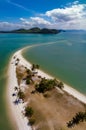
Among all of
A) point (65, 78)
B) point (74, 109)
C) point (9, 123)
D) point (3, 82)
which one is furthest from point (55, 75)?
point (9, 123)

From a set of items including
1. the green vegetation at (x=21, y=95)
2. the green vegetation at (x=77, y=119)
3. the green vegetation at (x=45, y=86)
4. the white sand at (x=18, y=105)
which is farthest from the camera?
the green vegetation at (x=45, y=86)

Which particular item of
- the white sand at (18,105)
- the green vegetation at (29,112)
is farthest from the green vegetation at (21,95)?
the green vegetation at (29,112)

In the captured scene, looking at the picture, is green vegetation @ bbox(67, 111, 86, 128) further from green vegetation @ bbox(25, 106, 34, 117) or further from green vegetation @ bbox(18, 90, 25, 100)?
green vegetation @ bbox(18, 90, 25, 100)

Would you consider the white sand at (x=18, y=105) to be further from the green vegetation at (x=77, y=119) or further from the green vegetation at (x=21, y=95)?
the green vegetation at (x=77, y=119)

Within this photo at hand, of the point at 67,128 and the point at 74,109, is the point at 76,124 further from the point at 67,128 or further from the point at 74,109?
the point at 74,109

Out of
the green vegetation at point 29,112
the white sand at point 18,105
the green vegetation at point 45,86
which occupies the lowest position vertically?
the white sand at point 18,105

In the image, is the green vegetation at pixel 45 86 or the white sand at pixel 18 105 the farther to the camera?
the green vegetation at pixel 45 86

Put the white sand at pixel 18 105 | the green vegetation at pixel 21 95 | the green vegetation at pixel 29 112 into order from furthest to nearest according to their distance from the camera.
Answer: the green vegetation at pixel 21 95, the green vegetation at pixel 29 112, the white sand at pixel 18 105

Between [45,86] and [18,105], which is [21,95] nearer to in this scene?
[18,105]

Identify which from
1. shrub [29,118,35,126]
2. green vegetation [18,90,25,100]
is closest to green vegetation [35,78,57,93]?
green vegetation [18,90,25,100]

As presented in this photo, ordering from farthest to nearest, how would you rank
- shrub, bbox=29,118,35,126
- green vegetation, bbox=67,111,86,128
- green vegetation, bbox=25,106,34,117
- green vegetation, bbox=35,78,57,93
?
green vegetation, bbox=35,78,57,93 < green vegetation, bbox=25,106,34,117 < shrub, bbox=29,118,35,126 < green vegetation, bbox=67,111,86,128

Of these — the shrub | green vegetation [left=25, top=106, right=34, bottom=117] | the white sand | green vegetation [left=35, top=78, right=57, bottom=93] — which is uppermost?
green vegetation [left=35, top=78, right=57, bottom=93]

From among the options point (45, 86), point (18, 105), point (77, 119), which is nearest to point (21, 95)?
point (18, 105)
